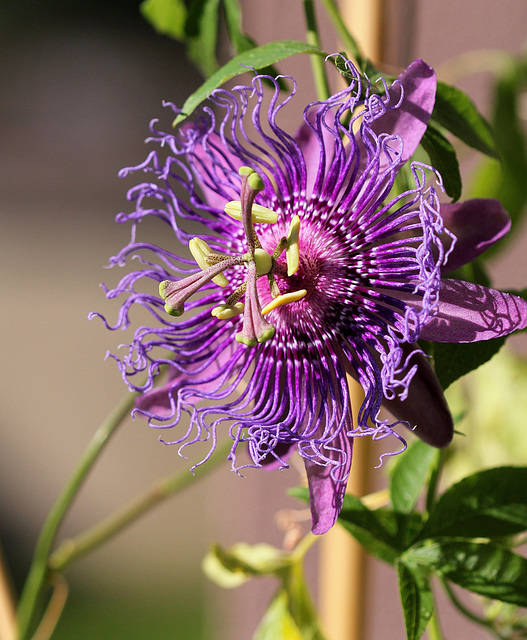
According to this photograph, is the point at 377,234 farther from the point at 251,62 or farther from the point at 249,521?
the point at 249,521

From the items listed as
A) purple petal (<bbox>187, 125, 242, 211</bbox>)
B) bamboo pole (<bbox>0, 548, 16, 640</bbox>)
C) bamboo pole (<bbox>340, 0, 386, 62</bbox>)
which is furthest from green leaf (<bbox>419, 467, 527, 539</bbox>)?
bamboo pole (<bbox>0, 548, 16, 640</bbox>)

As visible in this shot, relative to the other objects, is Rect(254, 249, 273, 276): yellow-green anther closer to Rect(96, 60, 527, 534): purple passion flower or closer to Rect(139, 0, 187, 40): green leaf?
Rect(96, 60, 527, 534): purple passion flower

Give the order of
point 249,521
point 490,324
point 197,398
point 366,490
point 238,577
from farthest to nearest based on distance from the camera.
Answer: point 249,521 < point 238,577 < point 366,490 < point 197,398 < point 490,324

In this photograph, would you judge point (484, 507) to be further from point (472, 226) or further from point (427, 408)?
point (472, 226)

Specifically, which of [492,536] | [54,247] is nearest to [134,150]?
[54,247]

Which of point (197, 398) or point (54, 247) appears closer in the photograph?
point (197, 398)

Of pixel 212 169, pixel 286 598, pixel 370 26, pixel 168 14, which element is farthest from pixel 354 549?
pixel 168 14
